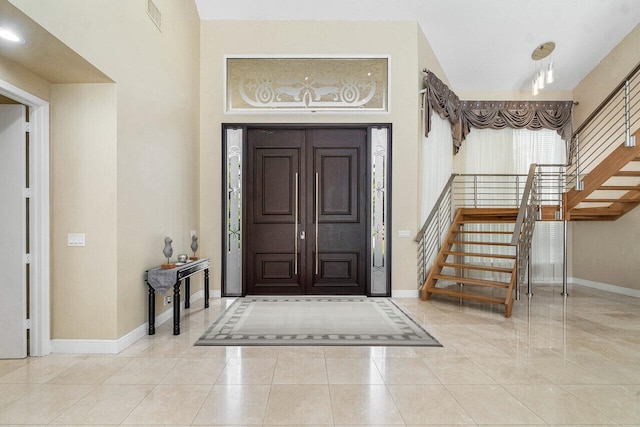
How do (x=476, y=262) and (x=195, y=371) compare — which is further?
(x=476, y=262)

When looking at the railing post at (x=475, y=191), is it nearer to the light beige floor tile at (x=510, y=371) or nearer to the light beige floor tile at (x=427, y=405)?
the light beige floor tile at (x=510, y=371)

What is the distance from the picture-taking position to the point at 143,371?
122 inches

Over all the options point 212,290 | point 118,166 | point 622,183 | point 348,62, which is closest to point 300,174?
point 348,62

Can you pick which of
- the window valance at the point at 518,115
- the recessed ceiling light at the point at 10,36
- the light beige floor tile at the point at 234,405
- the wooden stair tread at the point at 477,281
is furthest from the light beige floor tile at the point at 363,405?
the window valance at the point at 518,115

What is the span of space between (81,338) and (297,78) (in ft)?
14.9

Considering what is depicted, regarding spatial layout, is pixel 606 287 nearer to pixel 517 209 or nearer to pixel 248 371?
pixel 517 209

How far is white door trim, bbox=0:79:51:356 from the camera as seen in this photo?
11.0 ft

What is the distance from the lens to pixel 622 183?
254 inches

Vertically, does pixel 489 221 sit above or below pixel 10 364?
above

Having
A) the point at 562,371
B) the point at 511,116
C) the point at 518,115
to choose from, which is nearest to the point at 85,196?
the point at 562,371

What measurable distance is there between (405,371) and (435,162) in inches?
171

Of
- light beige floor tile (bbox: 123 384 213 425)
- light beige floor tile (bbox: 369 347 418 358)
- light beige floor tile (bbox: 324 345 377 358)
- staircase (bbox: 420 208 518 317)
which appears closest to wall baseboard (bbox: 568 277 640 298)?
staircase (bbox: 420 208 518 317)

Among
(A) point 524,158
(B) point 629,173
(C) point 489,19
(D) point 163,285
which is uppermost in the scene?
(C) point 489,19

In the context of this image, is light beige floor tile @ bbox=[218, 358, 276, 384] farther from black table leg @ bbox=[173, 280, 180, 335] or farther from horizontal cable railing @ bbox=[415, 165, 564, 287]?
horizontal cable railing @ bbox=[415, 165, 564, 287]
